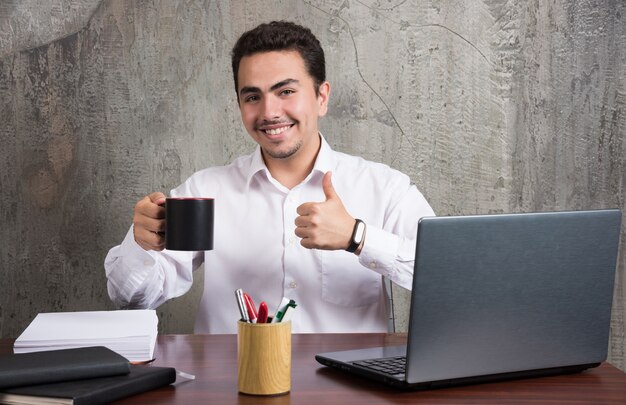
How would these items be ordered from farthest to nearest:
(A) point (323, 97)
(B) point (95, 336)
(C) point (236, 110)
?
(C) point (236, 110) → (A) point (323, 97) → (B) point (95, 336)

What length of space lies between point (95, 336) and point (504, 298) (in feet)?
2.41

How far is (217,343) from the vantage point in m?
1.55

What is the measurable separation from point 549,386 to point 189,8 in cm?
185

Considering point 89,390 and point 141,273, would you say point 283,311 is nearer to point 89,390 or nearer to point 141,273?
point 89,390

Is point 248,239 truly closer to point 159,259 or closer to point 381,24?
point 159,259

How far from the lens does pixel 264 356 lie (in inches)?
45.6

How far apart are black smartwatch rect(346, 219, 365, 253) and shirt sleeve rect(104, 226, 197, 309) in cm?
52

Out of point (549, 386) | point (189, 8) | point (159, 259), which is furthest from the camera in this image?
point (189, 8)

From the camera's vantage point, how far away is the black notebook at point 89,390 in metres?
1.08

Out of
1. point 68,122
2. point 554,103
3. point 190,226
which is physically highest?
point 554,103

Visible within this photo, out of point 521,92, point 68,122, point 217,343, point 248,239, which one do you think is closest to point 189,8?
point 68,122

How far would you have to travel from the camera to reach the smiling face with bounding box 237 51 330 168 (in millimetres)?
2203

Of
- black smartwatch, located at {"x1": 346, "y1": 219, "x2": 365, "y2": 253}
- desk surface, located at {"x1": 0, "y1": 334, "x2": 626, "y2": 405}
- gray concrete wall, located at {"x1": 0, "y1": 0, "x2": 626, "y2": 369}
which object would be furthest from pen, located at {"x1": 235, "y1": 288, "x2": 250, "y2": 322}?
gray concrete wall, located at {"x1": 0, "y1": 0, "x2": 626, "y2": 369}

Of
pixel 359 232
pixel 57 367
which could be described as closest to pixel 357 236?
pixel 359 232
